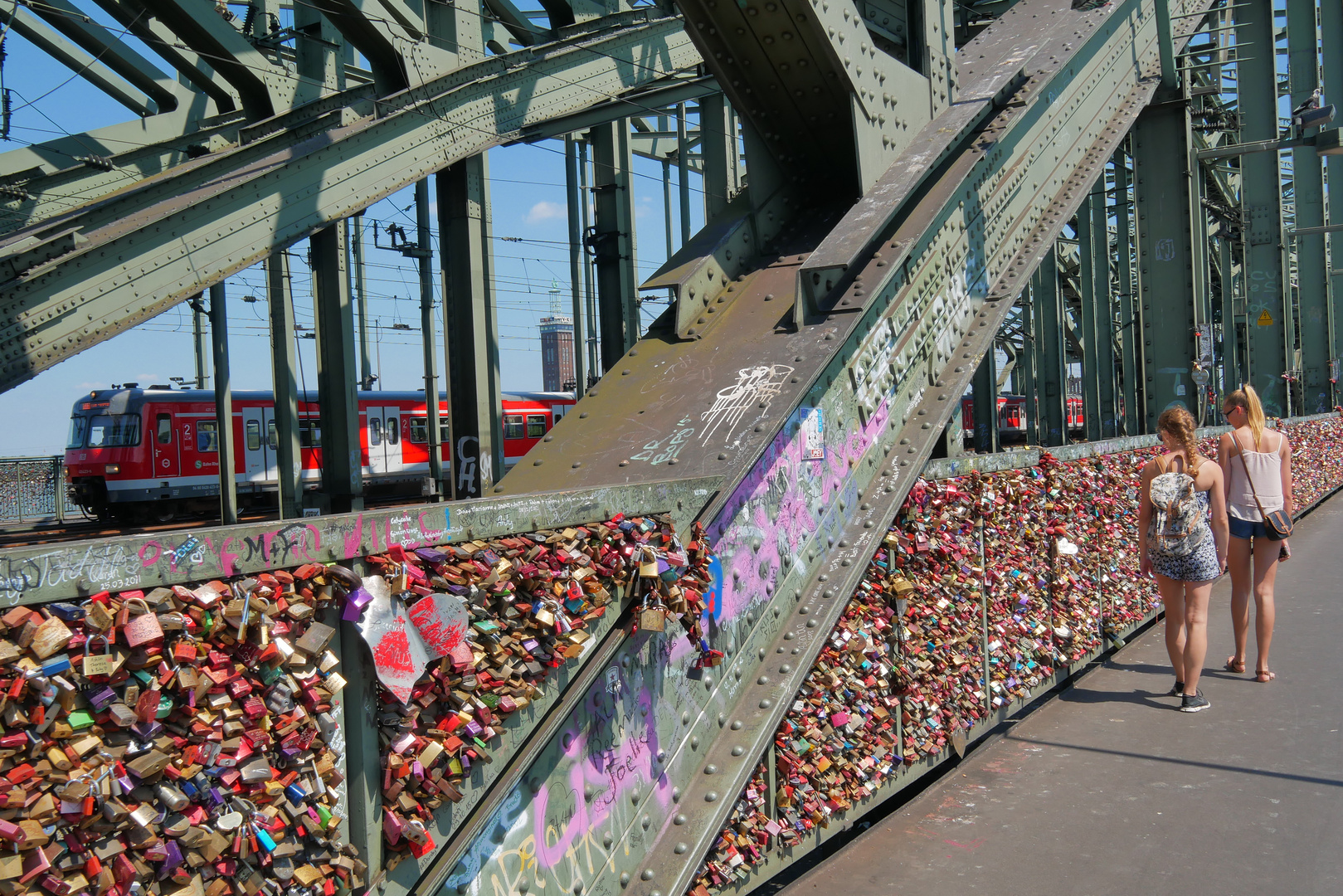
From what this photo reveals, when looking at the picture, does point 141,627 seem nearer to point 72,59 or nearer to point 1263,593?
point 1263,593

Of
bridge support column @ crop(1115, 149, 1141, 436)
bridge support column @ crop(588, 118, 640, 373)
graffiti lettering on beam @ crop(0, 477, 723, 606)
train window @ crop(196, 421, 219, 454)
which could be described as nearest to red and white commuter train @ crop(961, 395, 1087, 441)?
bridge support column @ crop(1115, 149, 1141, 436)

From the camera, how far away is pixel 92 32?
1309 centimetres

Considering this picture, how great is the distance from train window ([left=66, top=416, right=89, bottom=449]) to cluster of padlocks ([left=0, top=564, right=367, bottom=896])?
76.8ft

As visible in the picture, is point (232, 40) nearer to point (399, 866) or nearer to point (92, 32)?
point (92, 32)

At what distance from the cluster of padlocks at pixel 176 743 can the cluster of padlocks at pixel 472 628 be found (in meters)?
0.16

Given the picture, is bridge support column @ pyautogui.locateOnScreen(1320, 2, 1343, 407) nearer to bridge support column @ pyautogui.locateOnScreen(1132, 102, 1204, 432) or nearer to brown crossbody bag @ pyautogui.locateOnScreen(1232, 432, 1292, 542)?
bridge support column @ pyautogui.locateOnScreen(1132, 102, 1204, 432)

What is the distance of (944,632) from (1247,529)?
3299 millimetres

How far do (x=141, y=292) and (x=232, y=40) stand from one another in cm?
399

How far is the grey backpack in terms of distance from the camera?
251 inches

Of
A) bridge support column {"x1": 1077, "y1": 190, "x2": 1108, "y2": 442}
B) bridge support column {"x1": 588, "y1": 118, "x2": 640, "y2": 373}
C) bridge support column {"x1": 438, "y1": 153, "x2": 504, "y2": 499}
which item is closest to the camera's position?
bridge support column {"x1": 438, "y1": 153, "x2": 504, "y2": 499}

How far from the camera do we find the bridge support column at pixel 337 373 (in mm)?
13102

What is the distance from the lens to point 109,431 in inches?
866

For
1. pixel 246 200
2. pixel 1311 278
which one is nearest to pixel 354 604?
pixel 246 200

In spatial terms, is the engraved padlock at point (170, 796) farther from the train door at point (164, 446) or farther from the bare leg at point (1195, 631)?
the train door at point (164, 446)
